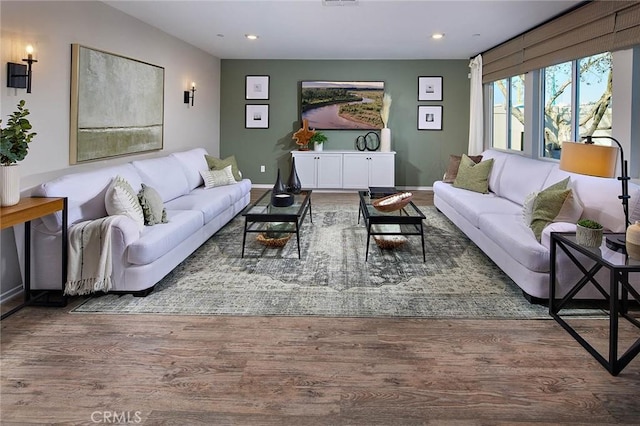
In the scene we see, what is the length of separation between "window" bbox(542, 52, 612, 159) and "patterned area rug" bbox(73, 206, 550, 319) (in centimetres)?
167

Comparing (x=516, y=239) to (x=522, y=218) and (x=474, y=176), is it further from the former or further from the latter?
(x=474, y=176)

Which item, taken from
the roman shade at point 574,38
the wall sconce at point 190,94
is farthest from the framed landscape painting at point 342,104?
the roman shade at point 574,38

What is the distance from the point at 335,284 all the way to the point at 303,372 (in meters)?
1.39

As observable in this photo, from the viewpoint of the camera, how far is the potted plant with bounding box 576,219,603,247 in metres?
2.74

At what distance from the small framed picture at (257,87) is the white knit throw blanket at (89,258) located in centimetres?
599

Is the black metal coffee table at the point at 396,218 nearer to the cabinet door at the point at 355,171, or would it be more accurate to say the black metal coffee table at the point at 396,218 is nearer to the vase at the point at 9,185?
the vase at the point at 9,185

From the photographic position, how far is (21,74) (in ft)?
11.0

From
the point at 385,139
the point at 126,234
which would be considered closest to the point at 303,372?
the point at 126,234

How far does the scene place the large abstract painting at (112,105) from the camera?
4094 mm

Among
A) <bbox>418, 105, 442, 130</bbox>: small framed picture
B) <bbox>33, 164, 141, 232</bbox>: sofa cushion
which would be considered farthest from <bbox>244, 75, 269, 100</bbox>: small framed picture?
<bbox>33, 164, 141, 232</bbox>: sofa cushion

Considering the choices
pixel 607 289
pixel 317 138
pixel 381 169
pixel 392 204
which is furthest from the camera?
pixel 317 138

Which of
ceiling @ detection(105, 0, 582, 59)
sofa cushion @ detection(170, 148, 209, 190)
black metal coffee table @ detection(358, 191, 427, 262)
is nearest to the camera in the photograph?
black metal coffee table @ detection(358, 191, 427, 262)

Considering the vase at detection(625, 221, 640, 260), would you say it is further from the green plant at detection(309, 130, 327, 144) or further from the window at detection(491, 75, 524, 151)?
the green plant at detection(309, 130, 327, 144)

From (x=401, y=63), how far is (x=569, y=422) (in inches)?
301
